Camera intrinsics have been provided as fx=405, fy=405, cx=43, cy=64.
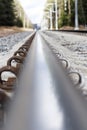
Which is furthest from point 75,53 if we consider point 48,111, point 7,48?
point 48,111

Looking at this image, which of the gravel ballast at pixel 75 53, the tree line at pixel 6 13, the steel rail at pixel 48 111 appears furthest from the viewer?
the tree line at pixel 6 13

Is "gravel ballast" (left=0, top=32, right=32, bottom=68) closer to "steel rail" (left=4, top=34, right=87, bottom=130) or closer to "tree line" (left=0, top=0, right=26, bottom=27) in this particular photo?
"steel rail" (left=4, top=34, right=87, bottom=130)

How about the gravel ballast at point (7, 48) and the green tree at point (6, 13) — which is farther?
the green tree at point (6, 13)

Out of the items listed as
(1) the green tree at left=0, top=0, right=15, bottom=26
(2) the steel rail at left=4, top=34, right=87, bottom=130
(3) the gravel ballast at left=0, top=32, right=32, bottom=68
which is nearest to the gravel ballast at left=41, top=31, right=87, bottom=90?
(3) the gravel ballast at left=0, top=32, right=32, bottom=68

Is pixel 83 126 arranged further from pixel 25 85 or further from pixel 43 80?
pixel 43 80

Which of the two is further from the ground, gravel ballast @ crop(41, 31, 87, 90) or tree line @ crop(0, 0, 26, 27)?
tree line @ crop(0, 0, 26, 27)

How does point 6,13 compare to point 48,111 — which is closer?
point 48,111

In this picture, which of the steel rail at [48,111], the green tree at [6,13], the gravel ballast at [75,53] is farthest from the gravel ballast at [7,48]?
the green tree at [6,13]

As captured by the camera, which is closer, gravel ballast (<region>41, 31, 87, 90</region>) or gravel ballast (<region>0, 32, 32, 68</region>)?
gravel ballast (<region>41, 31, 87, 90</region>)

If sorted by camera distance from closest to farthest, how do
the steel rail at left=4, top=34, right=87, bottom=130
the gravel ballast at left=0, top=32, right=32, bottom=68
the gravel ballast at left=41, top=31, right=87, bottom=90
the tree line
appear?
the steel rail at left=4, top=34, right=87, bottom=130 < the gravel ballast at left=41, top=31, right=87, bottom=90 < the gravel ballast at left=0, top=32, right=32, bottom=68 < the tree line

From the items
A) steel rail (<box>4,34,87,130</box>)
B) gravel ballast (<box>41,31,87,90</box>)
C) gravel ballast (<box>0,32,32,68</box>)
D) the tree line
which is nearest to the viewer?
steel rail (<box>4,34,87,130</box>)

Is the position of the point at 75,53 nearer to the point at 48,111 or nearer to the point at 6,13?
the point at 48,111

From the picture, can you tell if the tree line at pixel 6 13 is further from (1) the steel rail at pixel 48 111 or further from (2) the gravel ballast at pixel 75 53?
(1) the steel rail at pixel 48 111

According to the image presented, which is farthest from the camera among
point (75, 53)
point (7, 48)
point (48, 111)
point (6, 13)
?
point (6, 13)
